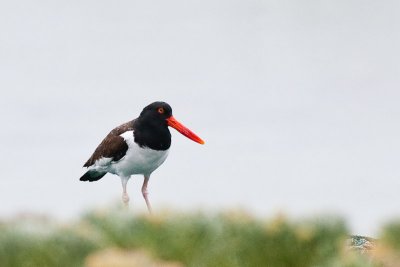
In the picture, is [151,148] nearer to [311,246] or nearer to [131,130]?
[131,130]

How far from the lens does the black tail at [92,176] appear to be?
62.6 ft

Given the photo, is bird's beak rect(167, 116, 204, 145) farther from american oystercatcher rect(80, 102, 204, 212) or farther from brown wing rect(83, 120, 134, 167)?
brown wing rect(83, 120, 134, 167)

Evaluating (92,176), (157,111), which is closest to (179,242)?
(157,111)

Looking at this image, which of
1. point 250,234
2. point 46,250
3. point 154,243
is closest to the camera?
point 46,250

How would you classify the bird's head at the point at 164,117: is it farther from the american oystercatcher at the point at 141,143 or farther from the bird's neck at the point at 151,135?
the bird's neck at the point at 151,135

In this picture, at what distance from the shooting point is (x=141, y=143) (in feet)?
57.2

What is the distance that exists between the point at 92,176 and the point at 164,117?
2.76 metres

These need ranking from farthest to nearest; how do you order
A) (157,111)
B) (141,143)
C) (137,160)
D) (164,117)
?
1. (164,117)
2. (157,111)
3. (137,160)
4. (141,143)

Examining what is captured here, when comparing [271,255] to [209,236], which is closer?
[209,236]

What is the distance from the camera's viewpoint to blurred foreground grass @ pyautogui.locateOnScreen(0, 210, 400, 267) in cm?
672

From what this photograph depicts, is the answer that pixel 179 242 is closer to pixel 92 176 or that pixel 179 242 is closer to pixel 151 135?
pixel 151 135

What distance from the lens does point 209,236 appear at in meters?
9.41

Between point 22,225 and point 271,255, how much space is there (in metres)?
4.09

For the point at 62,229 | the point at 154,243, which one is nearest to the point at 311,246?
the point at 154,243
